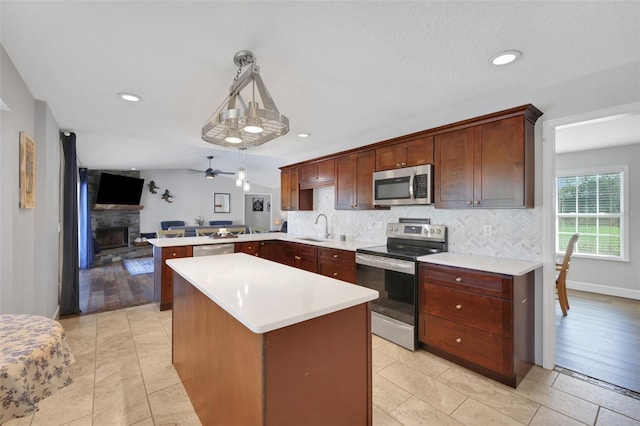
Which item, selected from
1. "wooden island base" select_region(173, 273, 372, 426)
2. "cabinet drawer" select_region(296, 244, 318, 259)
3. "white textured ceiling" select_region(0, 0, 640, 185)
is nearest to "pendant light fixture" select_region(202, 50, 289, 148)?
"white textured ceiling" select_region(0, 0, 640, 185)

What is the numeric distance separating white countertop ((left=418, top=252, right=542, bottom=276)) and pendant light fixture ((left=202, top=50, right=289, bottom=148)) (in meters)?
1.75

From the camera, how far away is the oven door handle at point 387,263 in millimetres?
2695

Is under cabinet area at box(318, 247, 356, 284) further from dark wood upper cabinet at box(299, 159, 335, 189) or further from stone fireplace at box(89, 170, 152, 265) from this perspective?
stone fireplace at box(89, 170, 152, 265)

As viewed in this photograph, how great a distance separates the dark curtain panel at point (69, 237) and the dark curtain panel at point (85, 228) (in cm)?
377

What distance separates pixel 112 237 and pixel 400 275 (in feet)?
A: 28.8

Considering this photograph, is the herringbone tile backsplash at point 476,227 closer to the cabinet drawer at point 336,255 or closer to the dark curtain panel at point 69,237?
the cabinet drawer at point 336,255

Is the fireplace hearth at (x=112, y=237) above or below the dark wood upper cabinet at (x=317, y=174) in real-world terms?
below

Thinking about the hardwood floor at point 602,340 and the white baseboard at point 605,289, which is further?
the white baseboard at point 605,289

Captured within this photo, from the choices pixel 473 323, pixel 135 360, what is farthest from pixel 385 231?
pixel 135 360

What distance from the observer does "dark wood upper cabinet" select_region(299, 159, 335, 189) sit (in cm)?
419

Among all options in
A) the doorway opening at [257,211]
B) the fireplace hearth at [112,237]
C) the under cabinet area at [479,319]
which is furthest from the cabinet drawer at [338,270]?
the doorway opening at [257,211]

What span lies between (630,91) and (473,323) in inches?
79.8

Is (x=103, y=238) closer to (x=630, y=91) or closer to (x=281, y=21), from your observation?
(x=281, y=21)

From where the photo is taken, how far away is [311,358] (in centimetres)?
128
